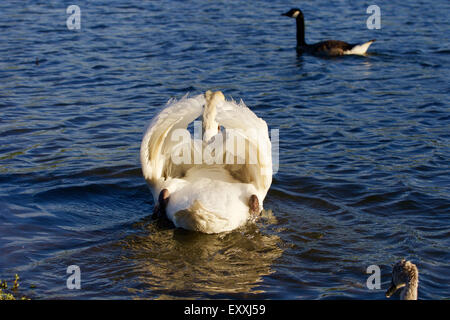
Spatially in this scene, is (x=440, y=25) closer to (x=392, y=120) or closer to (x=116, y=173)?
(x=392, y=120)

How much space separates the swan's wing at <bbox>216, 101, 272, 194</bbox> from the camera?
6059 mm

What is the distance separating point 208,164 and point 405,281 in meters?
2.53

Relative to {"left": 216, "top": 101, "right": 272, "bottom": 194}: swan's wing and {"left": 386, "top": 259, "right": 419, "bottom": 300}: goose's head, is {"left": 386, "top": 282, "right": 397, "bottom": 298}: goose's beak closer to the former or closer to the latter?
{"left": 386, "top": 259, "right": 419, "bottom": 300}: goose's head

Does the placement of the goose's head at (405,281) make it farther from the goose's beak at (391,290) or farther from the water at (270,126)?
the water at (270,126)

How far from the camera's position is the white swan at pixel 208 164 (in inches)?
245

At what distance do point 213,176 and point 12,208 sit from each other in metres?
2.30

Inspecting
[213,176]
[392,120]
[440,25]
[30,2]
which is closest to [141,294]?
[213,176]

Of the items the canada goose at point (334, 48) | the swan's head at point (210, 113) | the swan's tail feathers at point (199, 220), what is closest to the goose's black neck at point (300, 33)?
the canada goose at point (334, 48)

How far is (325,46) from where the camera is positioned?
14555 millimetres

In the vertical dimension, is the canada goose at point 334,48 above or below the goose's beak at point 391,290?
above

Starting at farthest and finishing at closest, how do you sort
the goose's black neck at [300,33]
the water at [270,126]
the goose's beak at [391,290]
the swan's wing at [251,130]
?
the goose's black neck at [300,33], the swan's wing at [251,130], the water at [270,126], the goose's beak at [391,290]

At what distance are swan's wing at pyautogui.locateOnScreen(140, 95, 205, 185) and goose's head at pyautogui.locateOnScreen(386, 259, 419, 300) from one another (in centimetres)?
241

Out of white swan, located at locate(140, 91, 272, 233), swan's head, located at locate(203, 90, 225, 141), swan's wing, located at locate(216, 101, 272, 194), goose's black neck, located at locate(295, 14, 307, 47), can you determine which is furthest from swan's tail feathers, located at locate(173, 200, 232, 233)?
goose's black neck, located at locate(295, 14, 307, 47)

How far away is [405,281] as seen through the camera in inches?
193
